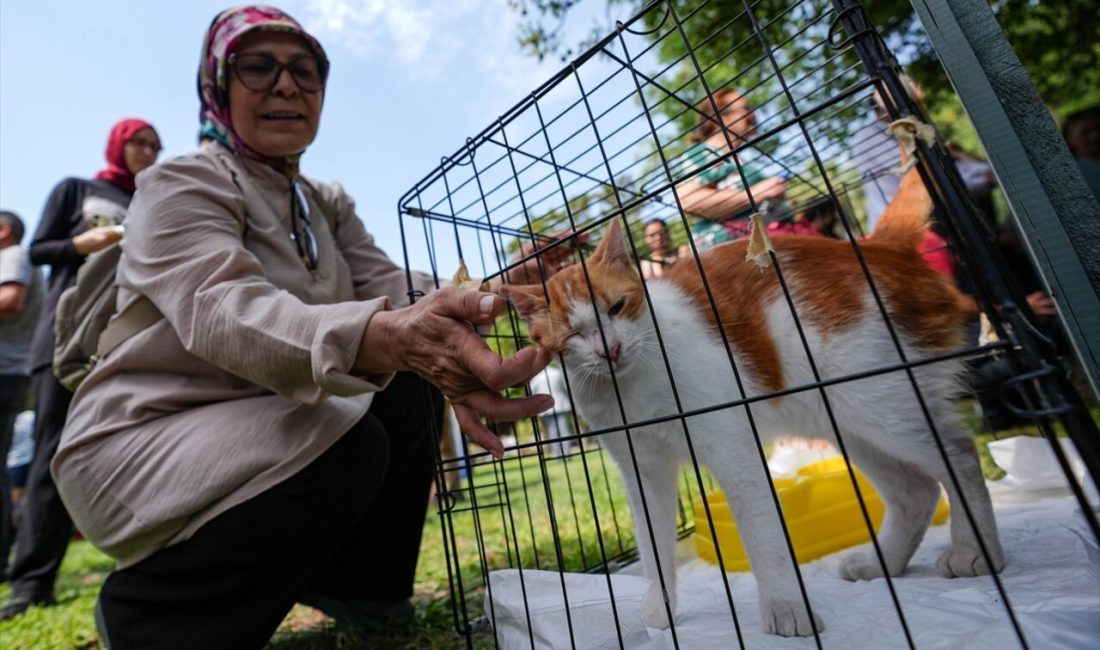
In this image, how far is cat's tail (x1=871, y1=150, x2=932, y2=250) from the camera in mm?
1446

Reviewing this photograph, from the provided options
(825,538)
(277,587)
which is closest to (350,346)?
(277,587)

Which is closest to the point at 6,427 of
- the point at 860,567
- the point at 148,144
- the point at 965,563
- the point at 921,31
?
the point at 148,144

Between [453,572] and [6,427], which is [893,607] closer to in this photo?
[453,572]

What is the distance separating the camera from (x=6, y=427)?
3148mm

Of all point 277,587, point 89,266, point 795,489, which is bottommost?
point 795,489

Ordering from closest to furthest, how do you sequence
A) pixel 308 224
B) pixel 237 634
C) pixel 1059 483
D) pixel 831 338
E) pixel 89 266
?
pixel 237 634, pixel 831 338, pixel 89 266, pixel 308 224, pixel 1059 483

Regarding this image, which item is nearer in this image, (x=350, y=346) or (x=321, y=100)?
(x=350, y=346)

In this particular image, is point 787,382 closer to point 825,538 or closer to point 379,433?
point 825,538

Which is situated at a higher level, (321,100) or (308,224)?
(321,100)

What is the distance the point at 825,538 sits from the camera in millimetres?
1718

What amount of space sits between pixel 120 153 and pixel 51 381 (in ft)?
3.52

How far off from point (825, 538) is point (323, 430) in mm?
1499

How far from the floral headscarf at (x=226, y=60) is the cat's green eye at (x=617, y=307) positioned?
42.5 inches

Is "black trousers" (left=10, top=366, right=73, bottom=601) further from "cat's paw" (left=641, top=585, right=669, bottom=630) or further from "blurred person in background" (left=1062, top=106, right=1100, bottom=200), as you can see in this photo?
"blurred person in background" (left=1062, top=106, right=1100, bottom=200)
